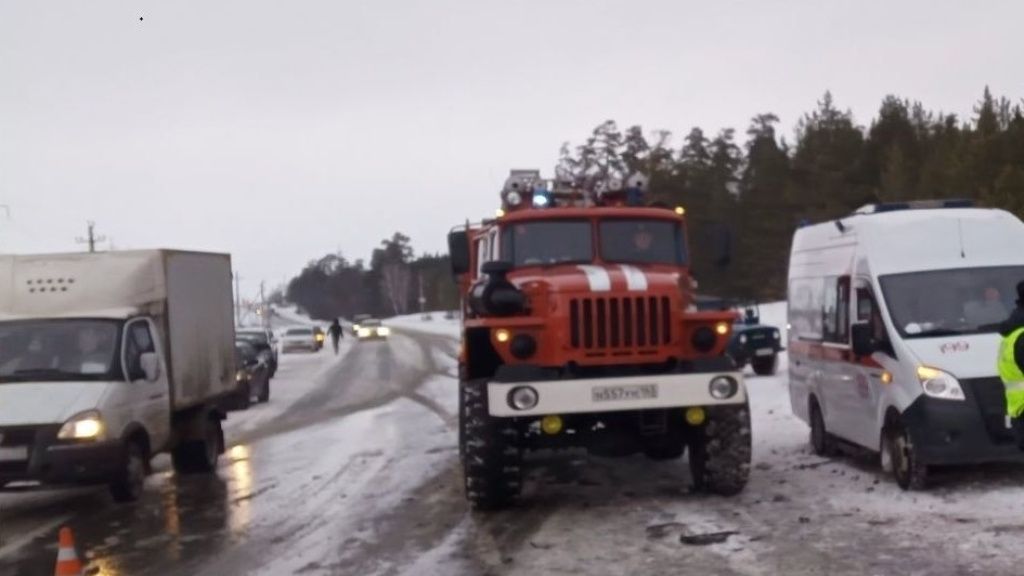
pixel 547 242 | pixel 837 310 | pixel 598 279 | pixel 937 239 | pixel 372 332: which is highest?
pixel 547 242

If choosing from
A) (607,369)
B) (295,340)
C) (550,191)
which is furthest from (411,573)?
(295,340)

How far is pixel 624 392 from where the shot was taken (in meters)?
10.8

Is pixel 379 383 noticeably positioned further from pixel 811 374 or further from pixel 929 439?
pixel 929 439

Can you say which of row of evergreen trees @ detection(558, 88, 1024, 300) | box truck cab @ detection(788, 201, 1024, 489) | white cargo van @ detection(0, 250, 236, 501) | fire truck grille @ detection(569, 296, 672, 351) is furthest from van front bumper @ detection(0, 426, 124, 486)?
row of evergreen trees @ detection(558, 88, 1024, 300)

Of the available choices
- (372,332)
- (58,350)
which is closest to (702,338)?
(58,350)

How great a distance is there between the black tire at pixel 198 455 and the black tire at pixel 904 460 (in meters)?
8.14

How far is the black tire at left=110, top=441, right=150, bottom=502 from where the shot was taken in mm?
12648

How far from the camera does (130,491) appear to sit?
12.9 meters

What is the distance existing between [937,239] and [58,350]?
29.2 ft

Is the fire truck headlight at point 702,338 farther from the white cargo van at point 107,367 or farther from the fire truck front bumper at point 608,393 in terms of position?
the white cargo van at point 107,367

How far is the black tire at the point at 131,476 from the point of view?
1265cm

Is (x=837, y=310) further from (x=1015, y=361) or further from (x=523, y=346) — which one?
(x=1015, y=361)

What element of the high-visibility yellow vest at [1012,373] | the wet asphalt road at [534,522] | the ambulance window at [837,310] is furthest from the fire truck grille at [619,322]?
the high-visibility yellow vest at [1012,373]

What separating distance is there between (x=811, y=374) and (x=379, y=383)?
20.0 meters
